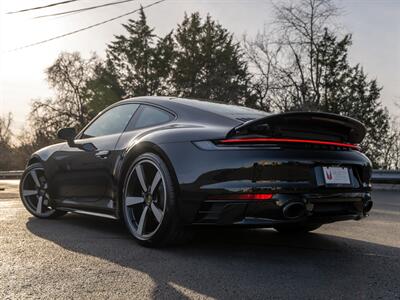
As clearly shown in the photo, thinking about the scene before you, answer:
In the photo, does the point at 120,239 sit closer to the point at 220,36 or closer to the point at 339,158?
the point at 339,158

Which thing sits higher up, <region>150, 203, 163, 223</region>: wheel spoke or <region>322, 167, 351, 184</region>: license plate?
<region>322, 167, 351, 184</region>: license plate

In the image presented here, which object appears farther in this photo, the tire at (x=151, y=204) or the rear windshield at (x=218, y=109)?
the rear windshield at (x=218, y=109)

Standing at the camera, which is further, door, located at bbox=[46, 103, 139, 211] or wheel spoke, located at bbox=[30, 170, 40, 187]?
wheel spoke, located at bbox=[30, 170, 40, 187]

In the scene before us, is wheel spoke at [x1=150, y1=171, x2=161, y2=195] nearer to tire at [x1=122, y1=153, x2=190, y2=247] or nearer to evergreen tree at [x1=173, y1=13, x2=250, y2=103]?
tire at [x1=122, y1=153, x2=190, y2=247]

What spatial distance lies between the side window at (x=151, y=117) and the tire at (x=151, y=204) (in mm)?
427

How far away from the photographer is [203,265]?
3324 millimetres

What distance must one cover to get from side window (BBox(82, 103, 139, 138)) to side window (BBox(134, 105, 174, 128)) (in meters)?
0.17

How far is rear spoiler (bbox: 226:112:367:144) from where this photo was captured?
11.4 feet

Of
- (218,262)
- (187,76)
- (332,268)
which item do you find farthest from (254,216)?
(187,76)

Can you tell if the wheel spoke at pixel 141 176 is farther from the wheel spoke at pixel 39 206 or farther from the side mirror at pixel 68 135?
the wheel spoke at pixel 39 206

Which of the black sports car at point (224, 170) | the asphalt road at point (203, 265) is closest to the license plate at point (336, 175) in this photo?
the black sports car at point (224, 170)

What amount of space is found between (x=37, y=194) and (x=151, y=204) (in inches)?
94.7

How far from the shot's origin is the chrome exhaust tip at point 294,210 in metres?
3.35

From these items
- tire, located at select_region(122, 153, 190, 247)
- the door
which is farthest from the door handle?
tire, located at select_region(122, 153, 190, 247)
